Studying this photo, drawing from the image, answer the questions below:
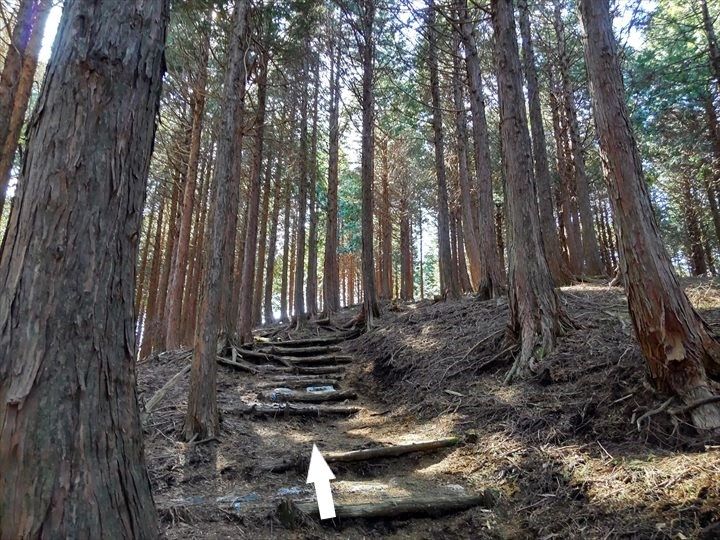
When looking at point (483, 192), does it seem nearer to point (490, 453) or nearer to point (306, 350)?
point (306, 350)

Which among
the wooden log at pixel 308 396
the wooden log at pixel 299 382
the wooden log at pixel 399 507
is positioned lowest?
the wooden log at pixel 399 507

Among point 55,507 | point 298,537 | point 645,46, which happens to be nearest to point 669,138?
point 645,46

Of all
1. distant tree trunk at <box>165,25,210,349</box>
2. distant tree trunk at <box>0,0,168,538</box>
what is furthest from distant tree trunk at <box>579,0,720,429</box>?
distant tree trunk at <box>165,25,210,349</box>

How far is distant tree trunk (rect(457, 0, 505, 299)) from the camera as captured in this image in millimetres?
9102

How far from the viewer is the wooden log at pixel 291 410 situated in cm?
607

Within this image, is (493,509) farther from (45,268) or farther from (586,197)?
(586,197)

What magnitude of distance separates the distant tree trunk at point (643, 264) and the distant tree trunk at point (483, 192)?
516 cm

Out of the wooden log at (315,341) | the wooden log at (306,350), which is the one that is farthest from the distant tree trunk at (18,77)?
the wooden log at (315,341)

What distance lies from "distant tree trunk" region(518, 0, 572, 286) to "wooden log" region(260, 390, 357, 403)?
5.52m

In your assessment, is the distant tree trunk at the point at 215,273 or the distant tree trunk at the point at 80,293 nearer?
the distant tree trunk at the point at 80,293

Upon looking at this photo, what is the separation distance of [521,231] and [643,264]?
206cm

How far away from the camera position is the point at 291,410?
630cm

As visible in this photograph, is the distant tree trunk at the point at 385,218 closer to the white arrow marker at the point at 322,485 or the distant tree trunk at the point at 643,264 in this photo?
the distant tree trunk at the point at 643,264

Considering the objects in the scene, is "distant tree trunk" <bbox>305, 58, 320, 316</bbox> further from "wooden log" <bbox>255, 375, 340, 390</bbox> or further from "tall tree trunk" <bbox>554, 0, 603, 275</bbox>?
"wooden log" <bbox>255, 375, 340, 390</bbox>
